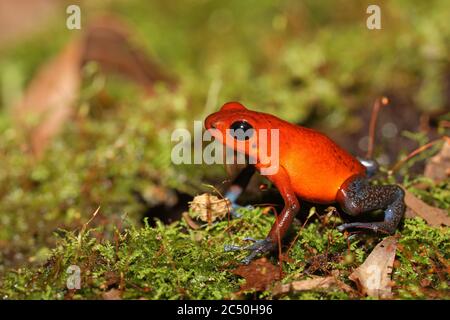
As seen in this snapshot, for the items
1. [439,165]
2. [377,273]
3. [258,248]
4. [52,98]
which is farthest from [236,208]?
[52,98]

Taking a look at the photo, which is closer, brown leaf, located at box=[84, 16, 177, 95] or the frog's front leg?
the frog's front leg

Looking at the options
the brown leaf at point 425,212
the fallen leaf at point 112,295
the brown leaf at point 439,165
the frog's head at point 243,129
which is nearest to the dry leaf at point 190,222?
the frog's head at point 243,129

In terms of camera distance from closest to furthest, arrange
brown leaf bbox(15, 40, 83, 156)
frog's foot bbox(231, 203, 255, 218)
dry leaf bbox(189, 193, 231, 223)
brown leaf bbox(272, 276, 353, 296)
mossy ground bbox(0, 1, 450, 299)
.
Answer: brown leaf bbox(272, 276, 353, 296)
mossy ground bbox(0, 1, 450, 299)
dry leaf bbox(189, 193, 231, 223)
frog's foot bbox(231, 203, 255, 218)
brown leaf bbox(15, 40, 83, 156)

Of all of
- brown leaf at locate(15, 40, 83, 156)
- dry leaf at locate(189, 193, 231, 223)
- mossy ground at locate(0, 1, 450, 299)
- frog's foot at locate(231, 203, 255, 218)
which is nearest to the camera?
mossy ground at locate(0, 1, 450, 299)

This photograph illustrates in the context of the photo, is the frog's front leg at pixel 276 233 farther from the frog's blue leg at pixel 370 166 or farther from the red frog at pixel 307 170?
the frog's blue leg at pixel 370 166

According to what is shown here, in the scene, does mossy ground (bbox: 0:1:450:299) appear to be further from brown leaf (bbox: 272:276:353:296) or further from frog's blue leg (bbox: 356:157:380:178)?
frog's blue leg (bbox: 356:157:380:178)

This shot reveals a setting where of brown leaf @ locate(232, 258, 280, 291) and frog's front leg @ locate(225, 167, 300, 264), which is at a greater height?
frog's front leg @ locate(225, 167, 300, 264)

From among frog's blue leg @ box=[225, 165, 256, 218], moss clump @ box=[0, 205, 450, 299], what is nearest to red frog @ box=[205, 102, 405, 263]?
moss clump @ box=[0, 205, 450, 299]
